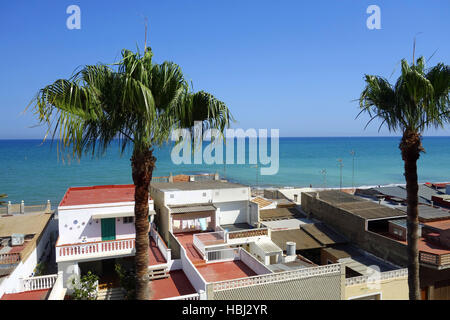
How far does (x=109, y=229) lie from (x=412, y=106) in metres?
14.3

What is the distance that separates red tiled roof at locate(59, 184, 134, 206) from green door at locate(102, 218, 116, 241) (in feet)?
3.54

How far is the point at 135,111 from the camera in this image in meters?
5.18

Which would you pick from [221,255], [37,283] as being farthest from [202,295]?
[37,283]

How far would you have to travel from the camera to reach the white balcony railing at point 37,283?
36.0 feet

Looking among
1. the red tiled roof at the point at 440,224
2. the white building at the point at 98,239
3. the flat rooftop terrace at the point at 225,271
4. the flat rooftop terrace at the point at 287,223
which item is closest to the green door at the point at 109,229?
the white building at the point at 98,239

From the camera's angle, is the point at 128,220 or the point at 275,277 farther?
the point at 128,220

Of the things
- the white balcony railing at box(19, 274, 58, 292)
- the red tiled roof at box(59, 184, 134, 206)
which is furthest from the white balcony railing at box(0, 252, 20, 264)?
the red tiled roof at box(59, 184, 134, 206)

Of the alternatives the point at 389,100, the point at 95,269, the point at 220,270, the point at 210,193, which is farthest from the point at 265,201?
the point at 389,100

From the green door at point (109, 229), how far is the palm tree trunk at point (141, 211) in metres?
10.7

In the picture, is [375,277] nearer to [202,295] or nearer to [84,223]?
[202,295]

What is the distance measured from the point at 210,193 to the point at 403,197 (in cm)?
1980
